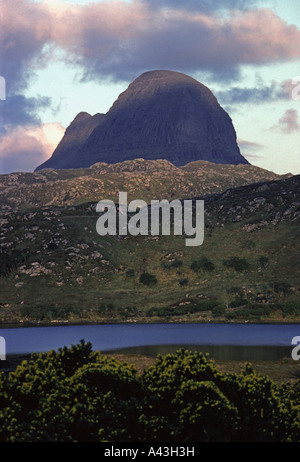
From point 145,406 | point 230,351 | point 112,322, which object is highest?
point 112,322

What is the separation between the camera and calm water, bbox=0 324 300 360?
10912 cm

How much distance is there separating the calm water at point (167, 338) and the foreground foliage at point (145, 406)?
5945 centimetres

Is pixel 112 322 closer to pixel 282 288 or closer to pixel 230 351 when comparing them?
pixel 282 288

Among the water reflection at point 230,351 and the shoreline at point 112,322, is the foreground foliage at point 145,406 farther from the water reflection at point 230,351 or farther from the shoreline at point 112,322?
the shoreline at point 112,322

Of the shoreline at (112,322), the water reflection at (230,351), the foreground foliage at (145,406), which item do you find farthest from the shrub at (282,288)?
the foreground foliage at (145,406)

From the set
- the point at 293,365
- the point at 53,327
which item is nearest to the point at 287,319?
the point at 53,327

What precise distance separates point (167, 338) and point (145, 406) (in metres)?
100.0

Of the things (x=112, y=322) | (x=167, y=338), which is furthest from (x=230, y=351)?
(x=112, y=322)

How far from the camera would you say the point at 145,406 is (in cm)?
3678

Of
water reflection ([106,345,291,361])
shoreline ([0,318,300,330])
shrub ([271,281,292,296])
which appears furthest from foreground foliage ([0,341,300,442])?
shrub ([271,281,292,296])

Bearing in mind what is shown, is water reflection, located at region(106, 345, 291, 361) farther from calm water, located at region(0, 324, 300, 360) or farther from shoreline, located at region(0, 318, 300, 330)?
shoreline, located at region(0, 318, 300, 330)

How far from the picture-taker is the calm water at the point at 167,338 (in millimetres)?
109119

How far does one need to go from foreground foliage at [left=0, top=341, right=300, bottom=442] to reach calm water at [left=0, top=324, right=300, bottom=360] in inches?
2341
